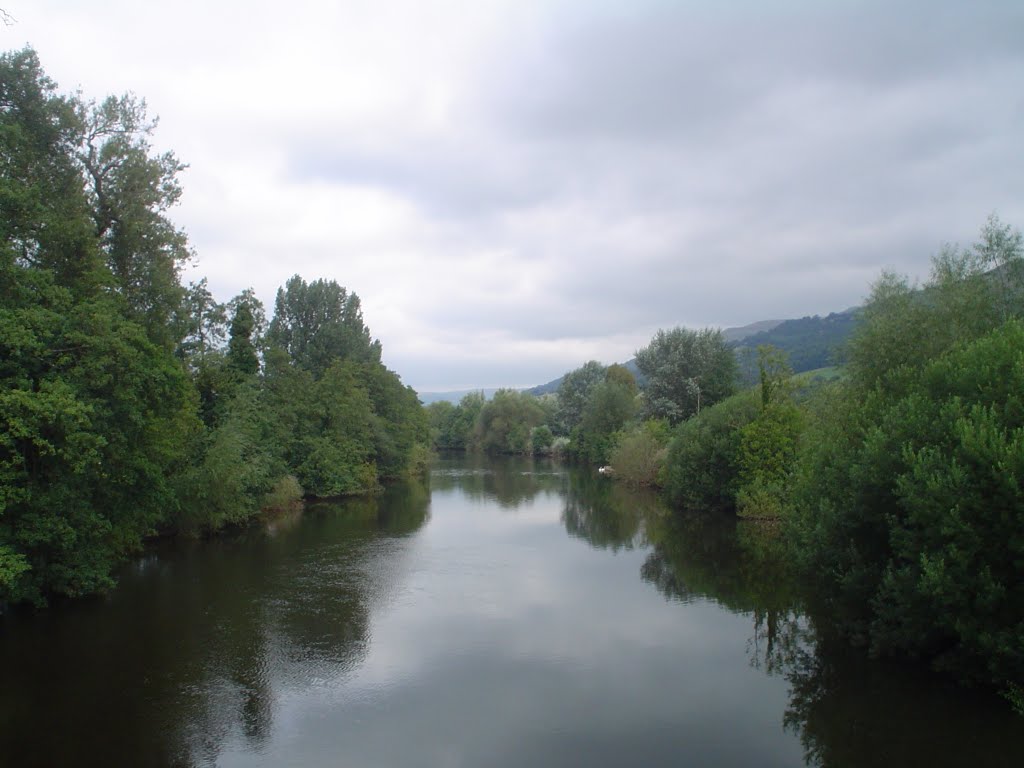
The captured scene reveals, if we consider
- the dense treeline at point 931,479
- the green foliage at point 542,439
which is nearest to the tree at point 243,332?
the dense treeline at point 931,479

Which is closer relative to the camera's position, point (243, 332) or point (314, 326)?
point (243, 332)

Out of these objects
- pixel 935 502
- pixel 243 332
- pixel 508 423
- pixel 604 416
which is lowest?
pixel 935 502

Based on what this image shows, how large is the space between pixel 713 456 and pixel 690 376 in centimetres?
2052

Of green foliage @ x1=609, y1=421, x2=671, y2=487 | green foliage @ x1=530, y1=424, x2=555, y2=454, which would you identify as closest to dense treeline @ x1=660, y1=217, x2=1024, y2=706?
green foliage @ x1=609, y1=421, x2=671, y2=487

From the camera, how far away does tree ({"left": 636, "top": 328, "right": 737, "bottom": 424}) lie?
180 ft

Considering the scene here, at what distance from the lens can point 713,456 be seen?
36.5 m

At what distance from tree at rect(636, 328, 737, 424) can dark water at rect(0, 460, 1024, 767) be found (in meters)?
30.0

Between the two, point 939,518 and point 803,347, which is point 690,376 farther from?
point 803,347

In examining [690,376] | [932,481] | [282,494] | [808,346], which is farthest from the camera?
[808,346]

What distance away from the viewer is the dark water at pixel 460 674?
11.5 metres

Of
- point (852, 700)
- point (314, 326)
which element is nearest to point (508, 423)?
point (314, 326)

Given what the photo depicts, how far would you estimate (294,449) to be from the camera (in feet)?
136

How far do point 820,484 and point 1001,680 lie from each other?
5.28m

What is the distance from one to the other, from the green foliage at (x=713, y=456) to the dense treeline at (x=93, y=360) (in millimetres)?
23121
